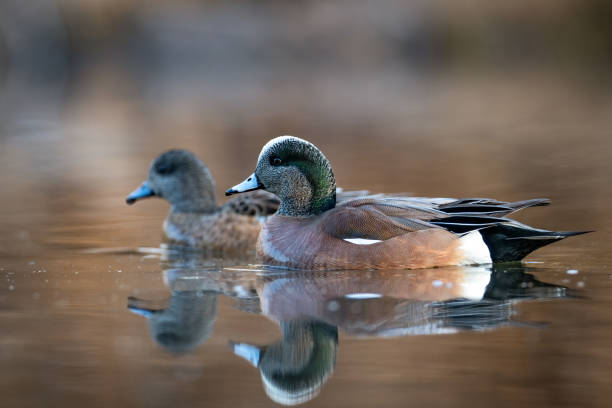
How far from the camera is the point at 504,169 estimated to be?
11562 millimetres

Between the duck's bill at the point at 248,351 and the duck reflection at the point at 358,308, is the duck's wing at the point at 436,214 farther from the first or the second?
the duck's bill at the point at 248,351

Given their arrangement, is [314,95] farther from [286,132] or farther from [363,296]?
[363,296]

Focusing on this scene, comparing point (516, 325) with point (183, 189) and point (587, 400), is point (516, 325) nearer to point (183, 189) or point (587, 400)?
point (587, 400)

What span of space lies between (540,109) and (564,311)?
14654 mm

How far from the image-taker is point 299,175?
685 cm

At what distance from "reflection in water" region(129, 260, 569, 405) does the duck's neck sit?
49 cm

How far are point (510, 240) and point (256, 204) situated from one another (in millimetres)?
2459

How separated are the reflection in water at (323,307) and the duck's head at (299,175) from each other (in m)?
0.52

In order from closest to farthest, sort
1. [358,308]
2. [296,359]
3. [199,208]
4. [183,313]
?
[296,359], [358,308], [183,313], [199,208]

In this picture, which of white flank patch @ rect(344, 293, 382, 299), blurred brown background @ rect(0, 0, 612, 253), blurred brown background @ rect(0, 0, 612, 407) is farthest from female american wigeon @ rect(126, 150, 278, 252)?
white flank patch @ rect(344, 293, 382, 299)

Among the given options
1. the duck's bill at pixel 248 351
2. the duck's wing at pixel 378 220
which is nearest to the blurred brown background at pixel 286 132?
the duck's bill at pixel 248 351

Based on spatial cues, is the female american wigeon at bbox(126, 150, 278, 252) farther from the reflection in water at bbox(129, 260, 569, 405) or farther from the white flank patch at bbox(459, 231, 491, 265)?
the white flank patch at bbox(459, 231, 491, 265)

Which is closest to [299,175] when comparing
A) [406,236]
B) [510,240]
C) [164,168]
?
[406,236]

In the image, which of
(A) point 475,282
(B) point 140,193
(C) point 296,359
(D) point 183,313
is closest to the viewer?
(C) point 296,359
